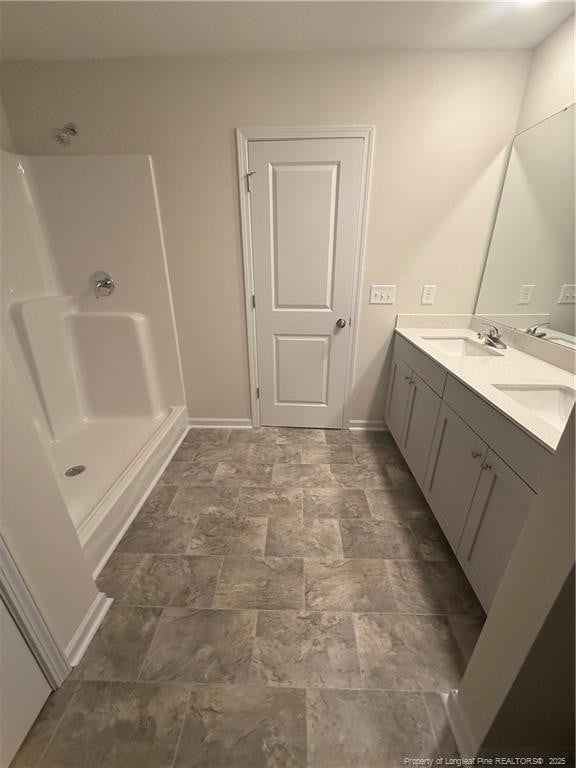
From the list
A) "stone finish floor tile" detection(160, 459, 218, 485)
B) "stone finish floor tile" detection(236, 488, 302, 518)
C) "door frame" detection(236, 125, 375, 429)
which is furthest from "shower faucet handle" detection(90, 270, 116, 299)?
"stone finish floor tile" detection(236, 488, 302, 518)

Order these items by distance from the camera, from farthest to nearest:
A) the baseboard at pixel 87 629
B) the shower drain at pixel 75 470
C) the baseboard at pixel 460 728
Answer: the shower drain at pixel 75 470, the baseboard at pixel 87 629, the baseboard at pixel 460 728

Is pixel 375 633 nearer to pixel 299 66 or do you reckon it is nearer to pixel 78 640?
pixel 78 640

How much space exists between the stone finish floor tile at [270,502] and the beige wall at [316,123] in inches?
56.1

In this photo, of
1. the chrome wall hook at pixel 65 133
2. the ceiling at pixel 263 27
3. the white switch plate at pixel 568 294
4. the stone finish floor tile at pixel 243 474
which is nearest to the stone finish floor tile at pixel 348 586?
the stone finish floor tile at pixel 243 474

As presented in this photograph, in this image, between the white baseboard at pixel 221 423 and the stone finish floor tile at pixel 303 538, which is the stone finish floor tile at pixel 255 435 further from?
the stone finish floor tile at pixel 303 538

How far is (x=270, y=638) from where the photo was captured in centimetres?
115

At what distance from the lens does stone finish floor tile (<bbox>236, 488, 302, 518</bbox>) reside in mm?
1714

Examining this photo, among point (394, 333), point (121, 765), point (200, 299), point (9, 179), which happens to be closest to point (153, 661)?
point (121, 765)

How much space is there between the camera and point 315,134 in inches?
70.7

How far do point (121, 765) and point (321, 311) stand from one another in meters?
2.24

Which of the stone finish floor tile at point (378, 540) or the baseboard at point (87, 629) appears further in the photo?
the stone finish floor tile at point (378, 540)

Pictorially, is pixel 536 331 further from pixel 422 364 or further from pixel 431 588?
pixel 431 588

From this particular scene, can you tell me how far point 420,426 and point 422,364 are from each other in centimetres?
37

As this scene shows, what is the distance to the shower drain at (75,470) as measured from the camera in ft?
5.99
